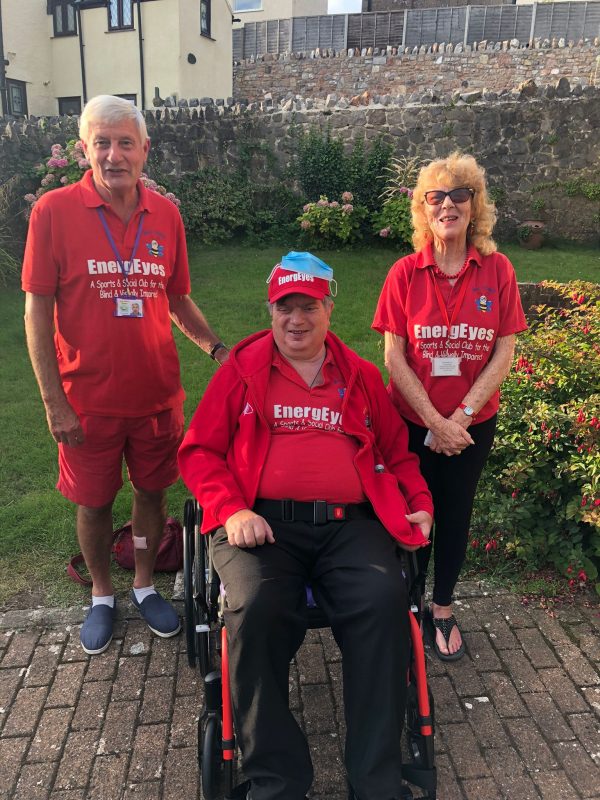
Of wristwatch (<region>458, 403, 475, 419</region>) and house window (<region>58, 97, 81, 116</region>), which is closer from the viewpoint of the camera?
wristwatch (<region>458, 403, 475, 419</region>)

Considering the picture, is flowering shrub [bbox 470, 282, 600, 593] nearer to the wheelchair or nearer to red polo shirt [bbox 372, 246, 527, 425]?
red polo shirt [bbox 372, 246, 527, 425]

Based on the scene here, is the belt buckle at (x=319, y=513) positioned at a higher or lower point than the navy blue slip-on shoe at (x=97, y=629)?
higher

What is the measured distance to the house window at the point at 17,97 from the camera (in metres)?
17.7

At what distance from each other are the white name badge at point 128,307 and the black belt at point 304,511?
916mm

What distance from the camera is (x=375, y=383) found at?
2.49 metres

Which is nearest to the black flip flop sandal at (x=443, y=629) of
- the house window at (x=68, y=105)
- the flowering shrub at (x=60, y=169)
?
the flowering shrub at (x=60, y=169)

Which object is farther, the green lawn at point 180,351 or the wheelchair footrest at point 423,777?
the green lawn at point 180,351

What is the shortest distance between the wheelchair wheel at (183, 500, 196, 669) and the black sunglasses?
1.54m

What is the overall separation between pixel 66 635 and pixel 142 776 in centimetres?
88

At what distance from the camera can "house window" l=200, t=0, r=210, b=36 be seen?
58.7 feet

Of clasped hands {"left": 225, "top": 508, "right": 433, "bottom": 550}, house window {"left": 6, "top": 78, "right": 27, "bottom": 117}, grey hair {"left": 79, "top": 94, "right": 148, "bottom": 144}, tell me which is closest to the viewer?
clasped hands {"left": 225, "top": 508, "right": 433, "bottom": 550}

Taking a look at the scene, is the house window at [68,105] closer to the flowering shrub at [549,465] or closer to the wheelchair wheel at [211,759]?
the flowering shrub at [549,465]

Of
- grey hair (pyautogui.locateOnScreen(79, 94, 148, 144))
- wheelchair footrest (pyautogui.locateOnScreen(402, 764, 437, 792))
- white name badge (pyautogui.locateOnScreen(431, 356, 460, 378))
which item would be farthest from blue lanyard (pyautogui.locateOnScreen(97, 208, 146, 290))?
wheelchair footrest (pyautogui.locateOnScreen(402, 764, 437, 792))

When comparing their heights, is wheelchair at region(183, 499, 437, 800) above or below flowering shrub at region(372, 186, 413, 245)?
below
